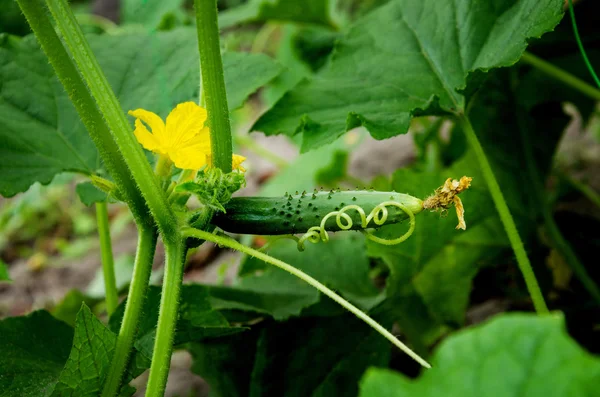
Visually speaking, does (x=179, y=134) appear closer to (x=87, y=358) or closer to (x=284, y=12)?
(x=87, y=358)

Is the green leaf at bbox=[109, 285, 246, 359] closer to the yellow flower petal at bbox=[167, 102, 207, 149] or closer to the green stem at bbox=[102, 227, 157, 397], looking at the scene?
the green stem at bbox=[102, 227, 157, 397]

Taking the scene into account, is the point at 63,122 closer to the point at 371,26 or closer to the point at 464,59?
the point at 371,26

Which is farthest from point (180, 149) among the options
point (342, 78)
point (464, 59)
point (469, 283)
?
point (469, 283)

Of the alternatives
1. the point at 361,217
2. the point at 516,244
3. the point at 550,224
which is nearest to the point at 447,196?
the point at 361,217

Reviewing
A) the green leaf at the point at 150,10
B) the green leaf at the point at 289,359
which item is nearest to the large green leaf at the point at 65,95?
the green leaf at the point at 289,359

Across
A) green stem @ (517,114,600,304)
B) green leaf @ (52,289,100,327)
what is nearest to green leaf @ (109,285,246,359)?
green leaf @ (52,289,100,327)
